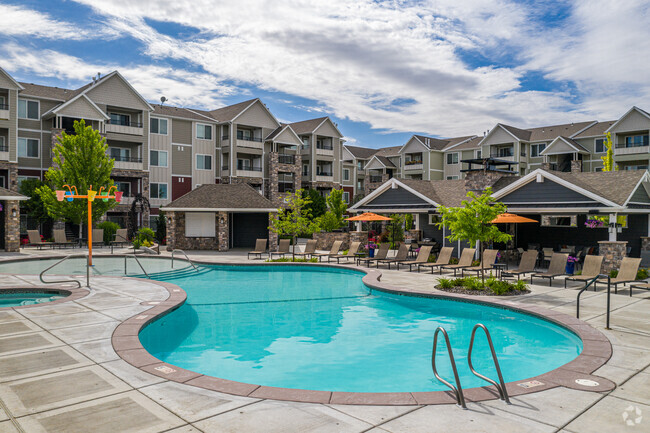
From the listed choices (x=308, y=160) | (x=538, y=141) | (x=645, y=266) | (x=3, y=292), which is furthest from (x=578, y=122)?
(x=3, y=292)

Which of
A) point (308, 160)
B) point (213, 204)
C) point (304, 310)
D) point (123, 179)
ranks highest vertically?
point (308, 160)

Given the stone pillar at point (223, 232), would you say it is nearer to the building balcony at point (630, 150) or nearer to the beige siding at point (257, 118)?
the beige siding at point (257, 118)

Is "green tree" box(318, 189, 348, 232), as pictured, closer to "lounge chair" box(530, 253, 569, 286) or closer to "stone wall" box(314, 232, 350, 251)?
"stone wall" box(314, 232, 350, 251)

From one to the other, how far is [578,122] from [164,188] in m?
43.9

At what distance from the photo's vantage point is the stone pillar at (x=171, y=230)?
29.8 m

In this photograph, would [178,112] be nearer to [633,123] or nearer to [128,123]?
[128,123]

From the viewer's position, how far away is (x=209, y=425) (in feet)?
16.3

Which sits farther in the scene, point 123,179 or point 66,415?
point 123,179

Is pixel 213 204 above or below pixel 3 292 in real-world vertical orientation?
above

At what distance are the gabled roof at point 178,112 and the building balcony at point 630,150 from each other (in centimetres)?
3804

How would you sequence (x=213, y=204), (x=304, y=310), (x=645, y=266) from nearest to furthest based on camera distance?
(x=304, y=310) → (x=645, y=266) → (x=213, y=204)

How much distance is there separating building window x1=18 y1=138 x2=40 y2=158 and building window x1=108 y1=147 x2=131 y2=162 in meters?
5.40

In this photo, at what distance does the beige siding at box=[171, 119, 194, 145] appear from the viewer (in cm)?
4291

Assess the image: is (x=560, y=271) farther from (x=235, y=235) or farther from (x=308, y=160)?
(x=308, y=160)
